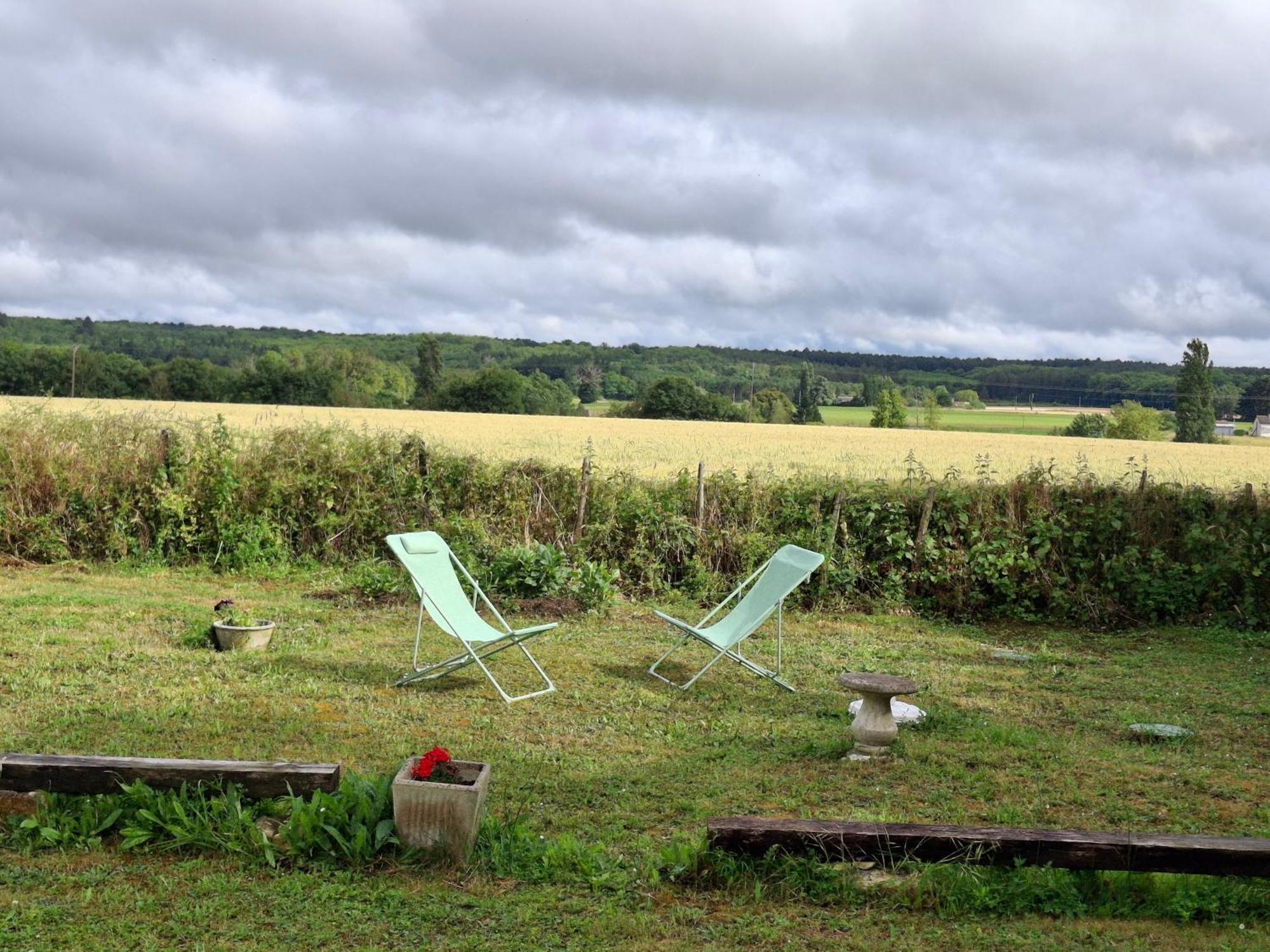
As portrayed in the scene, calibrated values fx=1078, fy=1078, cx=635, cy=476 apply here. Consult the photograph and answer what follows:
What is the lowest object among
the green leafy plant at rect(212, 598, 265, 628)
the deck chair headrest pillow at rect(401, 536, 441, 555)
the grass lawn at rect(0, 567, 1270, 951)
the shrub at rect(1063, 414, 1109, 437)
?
the grass lawn at rect(0, 567, 1270, 951)

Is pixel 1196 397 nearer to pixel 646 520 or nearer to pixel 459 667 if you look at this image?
pixel 646 520

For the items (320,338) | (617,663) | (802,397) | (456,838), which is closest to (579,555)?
(617,663)

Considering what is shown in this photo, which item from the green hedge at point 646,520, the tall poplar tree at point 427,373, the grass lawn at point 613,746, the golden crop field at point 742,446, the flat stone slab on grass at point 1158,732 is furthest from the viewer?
the tall poplar tree at point 427,373

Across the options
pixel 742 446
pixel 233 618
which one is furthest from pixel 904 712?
pixel 742 446

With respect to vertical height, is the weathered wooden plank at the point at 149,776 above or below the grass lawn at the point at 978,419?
below

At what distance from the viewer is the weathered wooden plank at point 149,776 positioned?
3.73m

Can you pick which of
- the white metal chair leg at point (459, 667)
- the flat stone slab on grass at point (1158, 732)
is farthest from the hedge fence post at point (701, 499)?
the flat stone slab on grass at point (1158, 732)

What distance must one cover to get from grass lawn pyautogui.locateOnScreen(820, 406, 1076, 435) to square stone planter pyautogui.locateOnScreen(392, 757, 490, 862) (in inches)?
1703

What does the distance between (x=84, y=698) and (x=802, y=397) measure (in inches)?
1843

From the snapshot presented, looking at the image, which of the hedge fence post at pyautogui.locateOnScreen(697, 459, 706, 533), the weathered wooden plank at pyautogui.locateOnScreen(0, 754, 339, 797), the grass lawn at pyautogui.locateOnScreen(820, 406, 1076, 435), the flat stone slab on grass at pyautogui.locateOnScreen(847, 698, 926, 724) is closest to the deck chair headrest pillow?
the flat stone slab on grass at pyautogui.locateOnScreen(847, 698, 926, 724)

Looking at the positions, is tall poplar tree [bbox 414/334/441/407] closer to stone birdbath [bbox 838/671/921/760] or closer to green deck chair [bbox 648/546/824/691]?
green deck chair [bbox 648/546/824/691]

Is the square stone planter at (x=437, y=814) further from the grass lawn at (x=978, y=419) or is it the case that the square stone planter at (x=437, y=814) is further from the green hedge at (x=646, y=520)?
the grass lawn at (x=978, y=419)

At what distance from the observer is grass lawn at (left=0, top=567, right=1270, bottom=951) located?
316 cm

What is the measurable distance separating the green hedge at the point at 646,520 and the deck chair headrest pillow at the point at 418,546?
7.92ft
